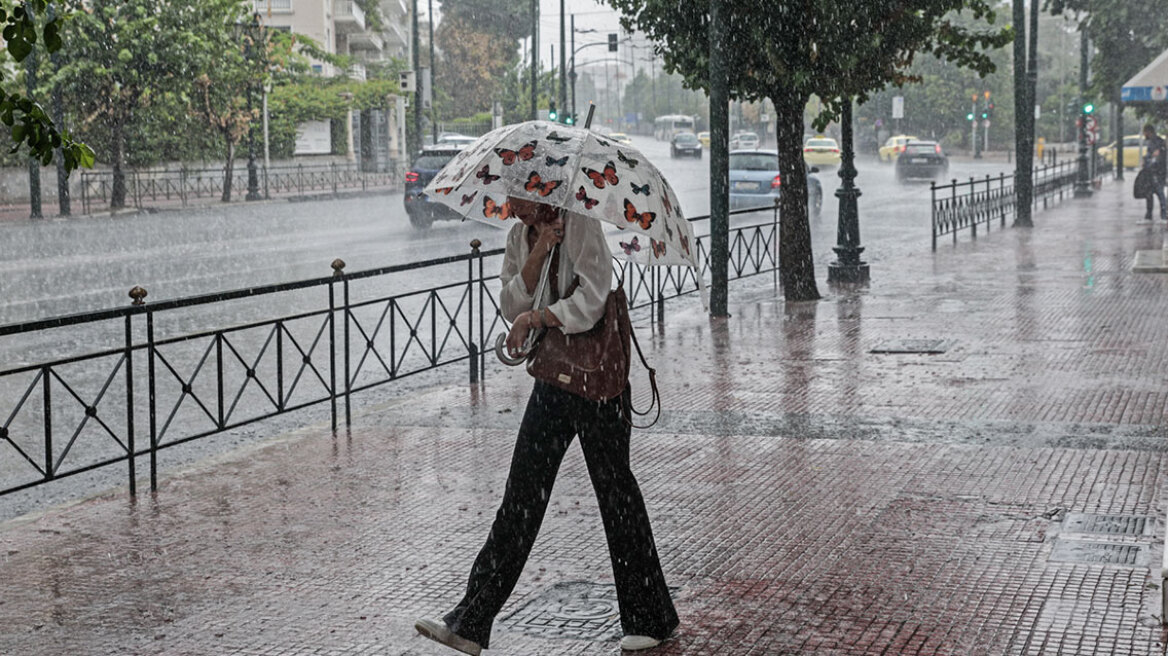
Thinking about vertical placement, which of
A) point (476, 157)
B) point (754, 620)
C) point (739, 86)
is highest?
point (739, 86)

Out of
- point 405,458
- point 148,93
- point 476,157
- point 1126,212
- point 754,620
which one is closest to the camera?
point 476,157

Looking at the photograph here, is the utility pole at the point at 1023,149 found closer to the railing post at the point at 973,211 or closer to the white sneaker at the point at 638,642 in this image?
the railing post at the point at 973,211

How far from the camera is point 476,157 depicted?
199 inches

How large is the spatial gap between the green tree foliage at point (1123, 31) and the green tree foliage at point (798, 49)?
18.6 metres

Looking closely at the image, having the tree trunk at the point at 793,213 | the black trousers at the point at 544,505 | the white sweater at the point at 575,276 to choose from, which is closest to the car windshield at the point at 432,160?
the tree trunk at the point at 793,213

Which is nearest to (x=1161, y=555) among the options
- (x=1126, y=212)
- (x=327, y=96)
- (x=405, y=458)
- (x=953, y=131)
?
(x=405, y=458)

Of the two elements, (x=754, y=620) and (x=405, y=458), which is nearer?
(x=754, y=620)

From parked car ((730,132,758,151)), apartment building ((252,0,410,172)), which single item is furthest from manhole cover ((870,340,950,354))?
parked car ((730,132,758,151))

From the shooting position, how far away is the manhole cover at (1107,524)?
6.53m

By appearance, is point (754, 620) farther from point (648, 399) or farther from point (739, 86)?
point (739, 86)

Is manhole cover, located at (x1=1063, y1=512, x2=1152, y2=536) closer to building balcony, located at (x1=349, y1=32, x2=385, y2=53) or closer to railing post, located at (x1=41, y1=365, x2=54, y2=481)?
railing post, located at (x1=41, y1=365, x2=54, y2=481)

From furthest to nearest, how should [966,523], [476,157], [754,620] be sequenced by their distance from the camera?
[966,523]
[754,620]
[476,157]

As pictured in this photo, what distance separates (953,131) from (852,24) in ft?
249

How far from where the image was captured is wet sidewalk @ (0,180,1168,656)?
5344mm
